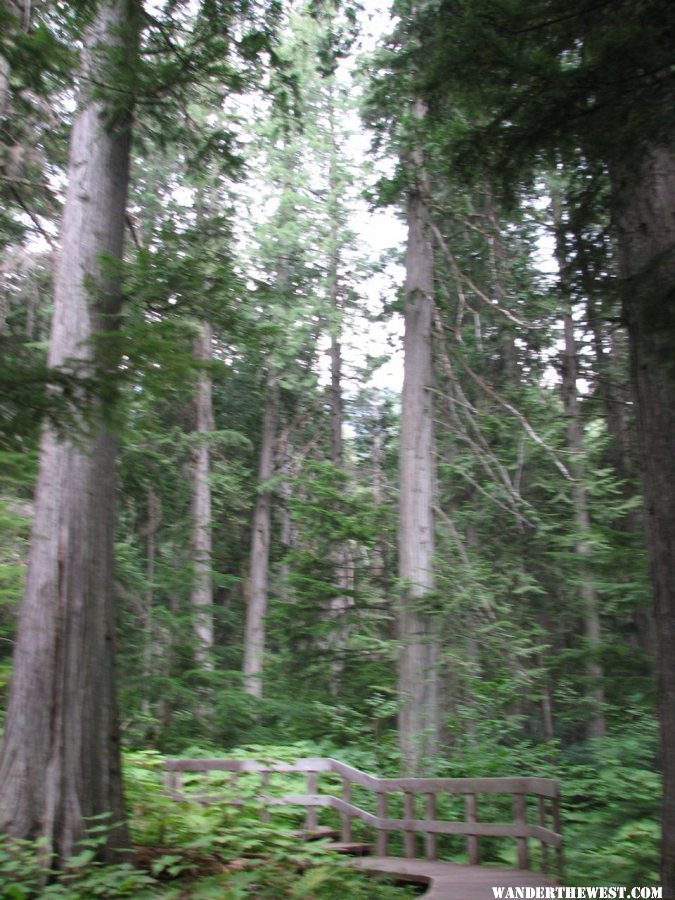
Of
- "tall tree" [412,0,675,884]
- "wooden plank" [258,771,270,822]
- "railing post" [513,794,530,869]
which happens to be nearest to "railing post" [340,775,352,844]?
"wooden plank" [258,771,270,822]

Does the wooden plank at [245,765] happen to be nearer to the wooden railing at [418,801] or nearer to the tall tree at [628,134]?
the wooden railing at [418,801]

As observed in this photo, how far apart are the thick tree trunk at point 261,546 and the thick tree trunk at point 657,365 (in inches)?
628

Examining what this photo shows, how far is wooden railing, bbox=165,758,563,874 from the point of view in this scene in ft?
24.0

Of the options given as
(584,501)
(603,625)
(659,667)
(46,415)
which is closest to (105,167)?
(46,415)

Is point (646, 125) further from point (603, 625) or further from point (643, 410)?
point (603, 625)

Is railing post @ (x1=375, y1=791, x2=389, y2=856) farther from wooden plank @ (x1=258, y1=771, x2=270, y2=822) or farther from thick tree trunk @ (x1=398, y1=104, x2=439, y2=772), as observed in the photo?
thick tree trunk @ (x1=398, y1=104, x2=439, y2=772)

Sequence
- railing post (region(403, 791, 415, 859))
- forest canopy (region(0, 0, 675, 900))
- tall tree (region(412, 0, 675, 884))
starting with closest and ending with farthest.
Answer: tall tree (region(412, 0, 675, 884))
forest canopy (region(0, 0, 675, 900))
railing post (region(403, 791, 415, 859))

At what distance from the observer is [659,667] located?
17.6 ft

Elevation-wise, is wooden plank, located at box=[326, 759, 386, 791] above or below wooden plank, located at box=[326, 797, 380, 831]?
above

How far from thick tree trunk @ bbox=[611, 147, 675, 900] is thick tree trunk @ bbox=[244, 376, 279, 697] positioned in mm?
15954

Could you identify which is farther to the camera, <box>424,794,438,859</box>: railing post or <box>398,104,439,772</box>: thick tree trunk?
<box>398,104,439,772</box>: thick tree trunk

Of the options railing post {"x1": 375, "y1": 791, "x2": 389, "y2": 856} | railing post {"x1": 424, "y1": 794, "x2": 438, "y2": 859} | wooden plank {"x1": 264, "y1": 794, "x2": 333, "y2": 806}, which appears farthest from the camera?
wooden plank {"x1": 264, "y1": 794, "x2": 333, "y2": 806}

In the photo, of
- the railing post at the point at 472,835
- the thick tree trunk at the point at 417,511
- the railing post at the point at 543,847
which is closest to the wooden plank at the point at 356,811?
the railing post at the point at 472,835

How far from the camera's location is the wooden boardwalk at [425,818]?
7.06 meters
